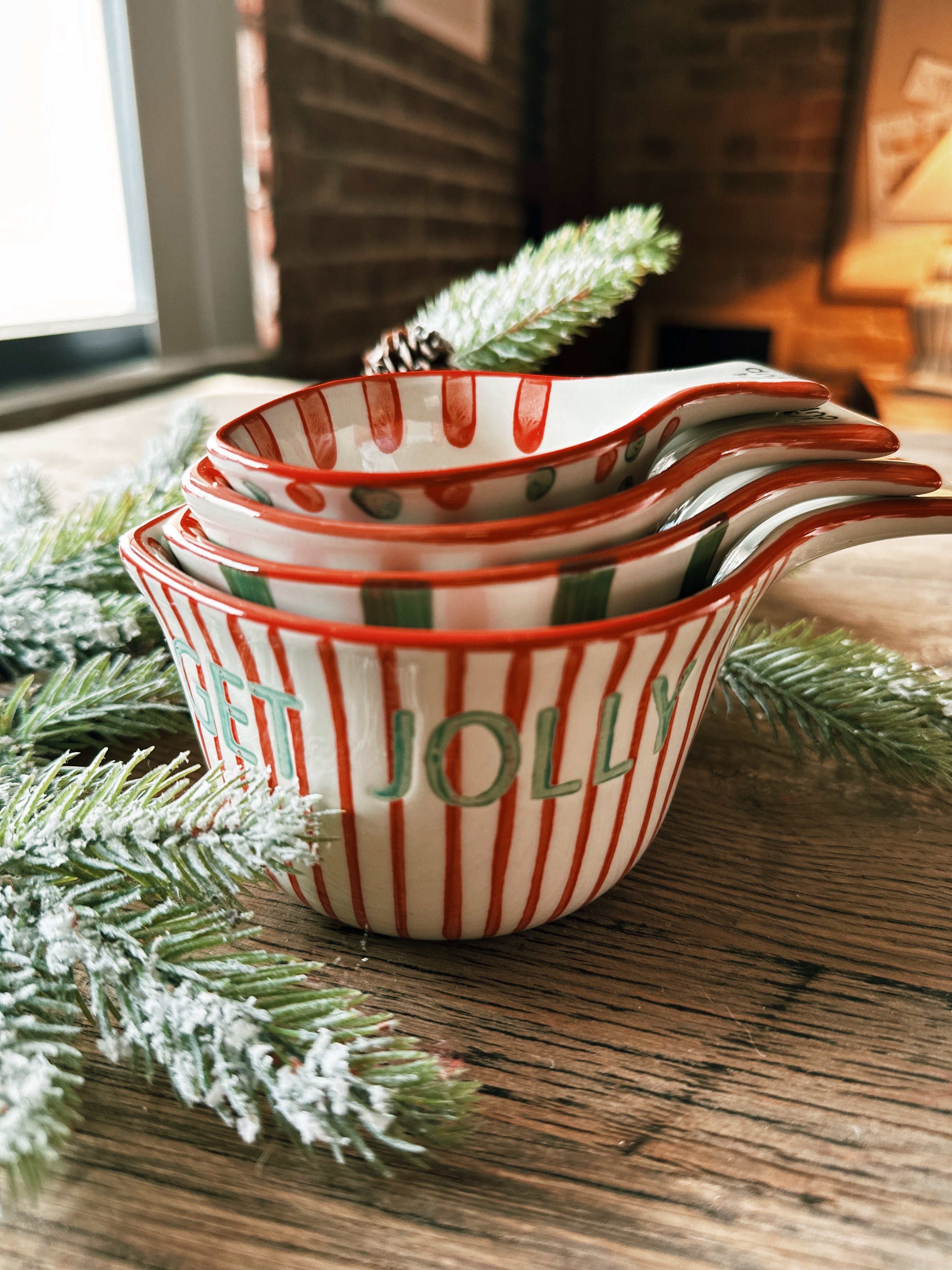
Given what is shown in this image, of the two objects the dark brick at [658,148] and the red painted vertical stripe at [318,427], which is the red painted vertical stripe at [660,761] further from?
the dark brick at [658,148]

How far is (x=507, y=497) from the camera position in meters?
0.24

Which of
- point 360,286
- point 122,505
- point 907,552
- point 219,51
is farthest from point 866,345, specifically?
point 122,505

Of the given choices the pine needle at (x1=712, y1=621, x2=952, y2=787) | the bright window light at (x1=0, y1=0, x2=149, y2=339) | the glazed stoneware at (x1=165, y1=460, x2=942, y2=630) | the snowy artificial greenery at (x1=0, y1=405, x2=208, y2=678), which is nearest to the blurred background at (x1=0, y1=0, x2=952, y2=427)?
the bright window light at (x1=0, y1=0, x2=149, y2=339)

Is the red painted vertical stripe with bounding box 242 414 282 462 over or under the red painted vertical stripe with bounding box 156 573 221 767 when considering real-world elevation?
over

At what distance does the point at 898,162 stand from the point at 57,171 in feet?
8.28

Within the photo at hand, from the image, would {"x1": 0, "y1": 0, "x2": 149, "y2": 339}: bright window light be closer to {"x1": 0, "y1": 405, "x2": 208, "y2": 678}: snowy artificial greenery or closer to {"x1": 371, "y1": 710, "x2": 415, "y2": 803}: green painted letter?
{"x1": 0, "y1": 405, "x2": 208, "y2": 678}: snowy artificial greenery

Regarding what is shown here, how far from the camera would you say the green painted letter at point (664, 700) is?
0.24 meters

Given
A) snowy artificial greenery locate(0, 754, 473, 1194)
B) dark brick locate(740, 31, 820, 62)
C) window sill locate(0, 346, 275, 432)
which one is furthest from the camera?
dark brick locate(740, 31, 820, 62)

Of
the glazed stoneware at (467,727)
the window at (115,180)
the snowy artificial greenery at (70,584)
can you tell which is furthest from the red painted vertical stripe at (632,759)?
the window at (115,180)

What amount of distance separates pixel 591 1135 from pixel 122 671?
0.31 metres

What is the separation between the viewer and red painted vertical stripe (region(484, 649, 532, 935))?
0.69ft

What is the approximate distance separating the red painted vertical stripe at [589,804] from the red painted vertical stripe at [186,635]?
0.35 ft

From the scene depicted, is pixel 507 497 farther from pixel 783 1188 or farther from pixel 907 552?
pixel 907 552

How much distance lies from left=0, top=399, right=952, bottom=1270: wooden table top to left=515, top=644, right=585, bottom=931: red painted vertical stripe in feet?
0.08
